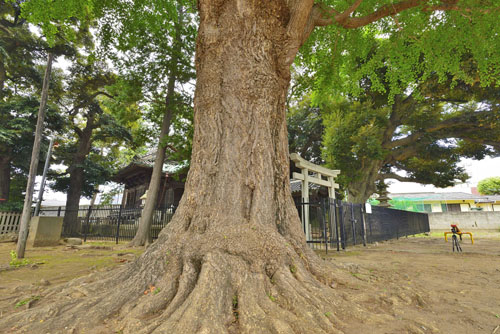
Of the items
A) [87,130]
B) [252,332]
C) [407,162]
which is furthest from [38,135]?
[407,162]

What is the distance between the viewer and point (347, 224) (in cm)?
1079

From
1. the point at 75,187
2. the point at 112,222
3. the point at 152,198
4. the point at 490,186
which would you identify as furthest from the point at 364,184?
the point at 490,186

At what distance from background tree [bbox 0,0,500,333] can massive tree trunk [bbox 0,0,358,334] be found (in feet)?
0.04

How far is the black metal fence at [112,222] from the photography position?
12494 millimetres

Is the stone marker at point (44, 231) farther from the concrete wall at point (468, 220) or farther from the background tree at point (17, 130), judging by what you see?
the concrete wall at point (468, 220)

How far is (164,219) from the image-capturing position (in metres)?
12.4

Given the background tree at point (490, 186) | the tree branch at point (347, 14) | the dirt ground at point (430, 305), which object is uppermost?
the background tree at point (490, 186)

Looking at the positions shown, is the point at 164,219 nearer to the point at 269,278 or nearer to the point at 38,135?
the point at 38,135

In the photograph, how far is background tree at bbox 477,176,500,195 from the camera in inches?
1574

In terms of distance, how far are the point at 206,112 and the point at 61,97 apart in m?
19.3

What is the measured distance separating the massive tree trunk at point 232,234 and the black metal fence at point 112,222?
9383mm

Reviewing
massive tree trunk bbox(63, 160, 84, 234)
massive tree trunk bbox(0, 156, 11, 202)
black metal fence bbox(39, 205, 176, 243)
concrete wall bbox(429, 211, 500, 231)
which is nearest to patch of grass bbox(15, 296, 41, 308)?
black metal fence bbox(39, 205, 176, 243)

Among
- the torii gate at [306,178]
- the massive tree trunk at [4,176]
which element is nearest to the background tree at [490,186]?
the torii gate at [306,178]

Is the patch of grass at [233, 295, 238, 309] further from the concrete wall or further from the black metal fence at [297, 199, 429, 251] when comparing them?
the concrete wall
